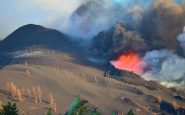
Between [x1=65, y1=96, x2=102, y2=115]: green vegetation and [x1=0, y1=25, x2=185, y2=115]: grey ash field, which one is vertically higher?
[x1=0, y1=25, x2=185, y2=115]: grey ash field

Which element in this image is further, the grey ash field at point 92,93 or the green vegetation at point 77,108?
the grey ash field at point 92,93

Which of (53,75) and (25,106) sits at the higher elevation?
(53,75)

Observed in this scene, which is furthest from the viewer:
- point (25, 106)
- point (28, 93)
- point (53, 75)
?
point (53, 75)

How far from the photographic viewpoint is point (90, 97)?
176 m

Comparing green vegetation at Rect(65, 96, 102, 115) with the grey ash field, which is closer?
green vegetation at Rect(65, 96, 102, 115)

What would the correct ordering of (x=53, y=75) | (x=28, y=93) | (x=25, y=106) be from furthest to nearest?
(x=53, y=75) → (x=28, y=93) → (x=25, y=106)

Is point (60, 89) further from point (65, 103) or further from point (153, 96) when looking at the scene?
point (153, 96)

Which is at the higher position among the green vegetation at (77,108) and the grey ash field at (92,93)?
the grey ash field at (92,93)

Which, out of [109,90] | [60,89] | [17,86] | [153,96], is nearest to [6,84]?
[17,86]

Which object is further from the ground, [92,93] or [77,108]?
[92,93]

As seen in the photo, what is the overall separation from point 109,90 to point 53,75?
889 inches

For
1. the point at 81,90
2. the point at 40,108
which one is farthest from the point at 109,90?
the point at 40,108

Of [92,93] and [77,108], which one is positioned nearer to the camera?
[77,108]

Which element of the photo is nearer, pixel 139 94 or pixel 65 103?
pixel 65 103
